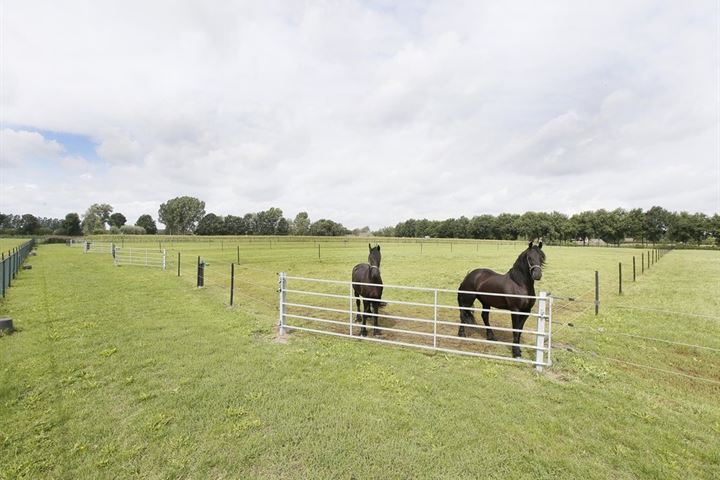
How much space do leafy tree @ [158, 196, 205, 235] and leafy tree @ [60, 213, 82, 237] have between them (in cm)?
2185

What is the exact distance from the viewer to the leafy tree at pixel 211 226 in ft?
357

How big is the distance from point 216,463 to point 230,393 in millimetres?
1400

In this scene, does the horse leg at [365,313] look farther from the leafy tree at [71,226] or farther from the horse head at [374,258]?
the leafy tree at [71,226]

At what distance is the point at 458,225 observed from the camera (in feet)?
431

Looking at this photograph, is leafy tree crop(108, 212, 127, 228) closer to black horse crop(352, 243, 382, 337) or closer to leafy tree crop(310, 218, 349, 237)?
leafy tree crop(310, 218, 349, 237)

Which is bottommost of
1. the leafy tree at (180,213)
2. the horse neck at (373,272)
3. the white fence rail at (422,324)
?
the white fence rail at (422,324)

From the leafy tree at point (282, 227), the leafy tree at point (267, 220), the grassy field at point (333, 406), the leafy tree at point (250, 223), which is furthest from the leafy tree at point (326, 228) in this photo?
the grassy field at point (333, 406)

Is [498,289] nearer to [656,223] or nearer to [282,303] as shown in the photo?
[282,303]

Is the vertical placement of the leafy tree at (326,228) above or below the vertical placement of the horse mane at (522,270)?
above

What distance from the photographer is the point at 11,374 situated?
4992 mm

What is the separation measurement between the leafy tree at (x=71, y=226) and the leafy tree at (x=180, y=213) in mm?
21851

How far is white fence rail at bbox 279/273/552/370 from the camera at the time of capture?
5766 millimetres

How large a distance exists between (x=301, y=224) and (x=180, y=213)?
1606 inches

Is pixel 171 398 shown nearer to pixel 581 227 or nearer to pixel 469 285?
pixel 469 285
